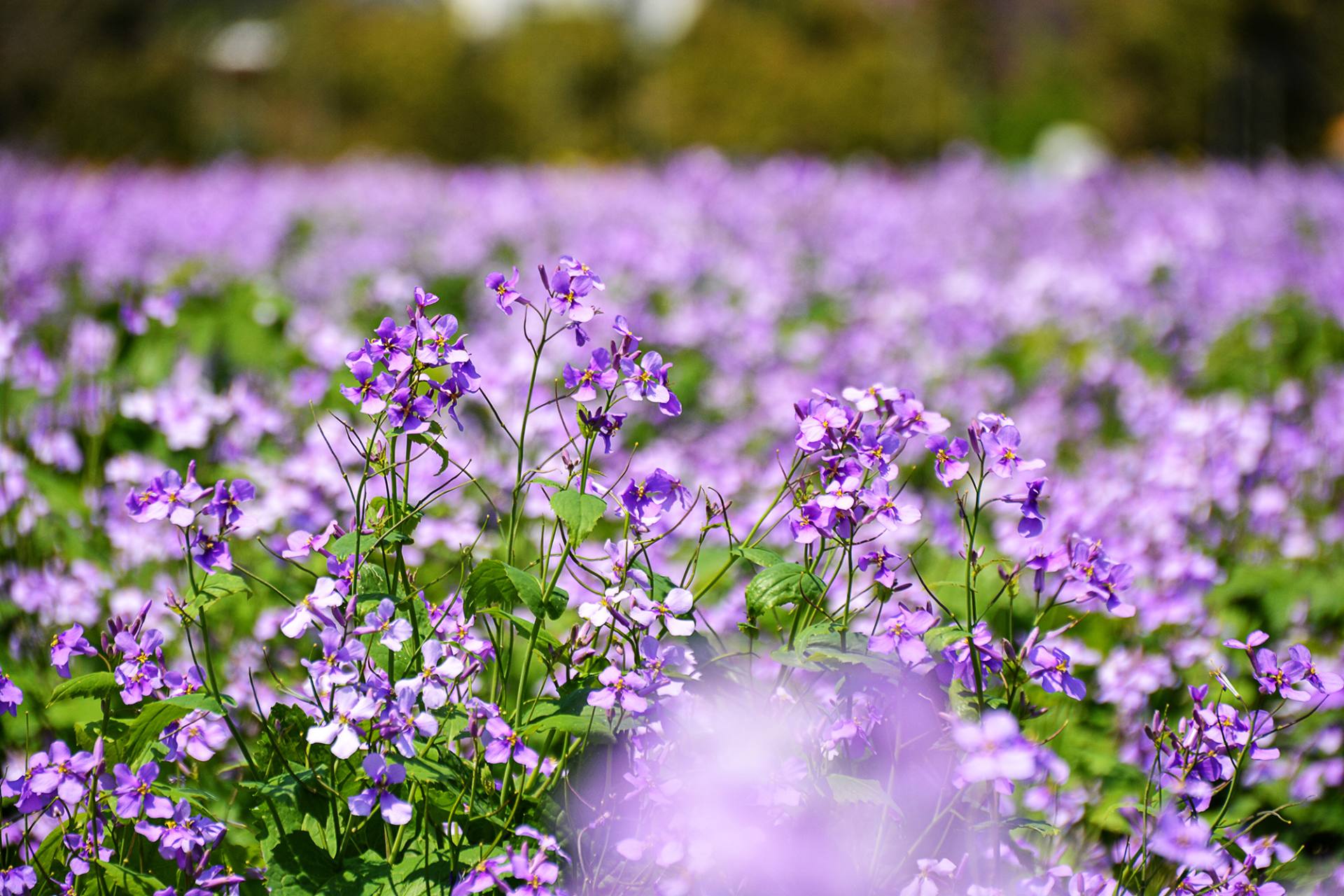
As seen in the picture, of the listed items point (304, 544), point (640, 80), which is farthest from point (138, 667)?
point (640, 80)

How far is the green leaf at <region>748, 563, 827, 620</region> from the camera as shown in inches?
57.3

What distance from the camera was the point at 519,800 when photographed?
55.6 inches

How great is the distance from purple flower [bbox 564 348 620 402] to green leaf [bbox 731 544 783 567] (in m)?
0.26

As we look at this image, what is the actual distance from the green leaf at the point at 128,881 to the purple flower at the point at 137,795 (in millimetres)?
61

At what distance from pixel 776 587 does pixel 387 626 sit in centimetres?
48

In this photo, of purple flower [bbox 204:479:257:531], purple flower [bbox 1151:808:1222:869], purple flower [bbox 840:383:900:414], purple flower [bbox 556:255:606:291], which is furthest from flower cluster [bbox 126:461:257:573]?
purple flower [bbox 1151:808:1222:869]

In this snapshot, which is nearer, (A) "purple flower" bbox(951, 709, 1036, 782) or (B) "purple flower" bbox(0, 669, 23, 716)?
(A) "purple flower" bbox(951, 709, 1036, 782)

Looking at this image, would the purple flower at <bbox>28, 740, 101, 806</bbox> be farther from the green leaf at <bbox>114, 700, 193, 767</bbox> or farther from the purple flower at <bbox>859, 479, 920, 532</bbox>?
the purple flower at <bbox>859, 479, 920, 532</bbox>

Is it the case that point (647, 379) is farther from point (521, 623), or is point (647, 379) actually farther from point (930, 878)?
point (930, 878)

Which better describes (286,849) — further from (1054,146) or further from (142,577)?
(1054,146)

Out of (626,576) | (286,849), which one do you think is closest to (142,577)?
(286,849)

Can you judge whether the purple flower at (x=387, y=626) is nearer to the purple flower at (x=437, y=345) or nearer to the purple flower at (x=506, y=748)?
the purple flower at (x=506, y=748)

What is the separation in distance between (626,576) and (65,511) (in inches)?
81.6

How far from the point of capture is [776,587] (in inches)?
57.5
